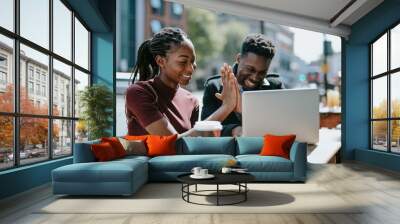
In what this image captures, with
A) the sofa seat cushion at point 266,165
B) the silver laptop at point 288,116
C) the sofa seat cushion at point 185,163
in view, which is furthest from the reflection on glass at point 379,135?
the sofa seat cushion at point 185,163

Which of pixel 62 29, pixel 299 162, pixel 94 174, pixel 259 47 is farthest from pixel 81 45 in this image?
pixel 299 162

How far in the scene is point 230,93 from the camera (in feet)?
27.1

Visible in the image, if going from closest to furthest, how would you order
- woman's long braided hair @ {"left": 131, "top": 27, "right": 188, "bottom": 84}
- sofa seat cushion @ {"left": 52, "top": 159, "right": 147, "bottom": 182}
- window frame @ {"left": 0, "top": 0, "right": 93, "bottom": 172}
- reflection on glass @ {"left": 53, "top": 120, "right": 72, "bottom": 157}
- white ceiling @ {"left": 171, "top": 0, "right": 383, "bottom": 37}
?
sofa seat cushion @ {"left": 52, "top": 159, "right": 147, "bottom": 182} < window frame @ {"left": 0, "top": 0, "right": 93, "bottom": 172} < reflection on glass @ {"left": 53, "top": 120, "right": 72, "bottom": 157} < woman's long braided hair @ {"left": 131, "top": 27, "right": 188, "bottom": 84} < white ceiling @ {"left": 171, "top": 0, "right": 383, "bottom": 37}

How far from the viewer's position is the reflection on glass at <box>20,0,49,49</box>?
5441 millimetres

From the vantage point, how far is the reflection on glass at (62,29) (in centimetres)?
661

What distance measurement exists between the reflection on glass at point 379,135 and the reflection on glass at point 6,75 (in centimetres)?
711

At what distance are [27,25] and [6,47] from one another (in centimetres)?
74

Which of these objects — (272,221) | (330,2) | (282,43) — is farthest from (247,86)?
(272,221)

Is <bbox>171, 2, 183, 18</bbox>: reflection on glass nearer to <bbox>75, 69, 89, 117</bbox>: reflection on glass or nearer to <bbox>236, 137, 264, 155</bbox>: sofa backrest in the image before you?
<bbox>75, 69, 89, 117</bbox>: reflection on glass

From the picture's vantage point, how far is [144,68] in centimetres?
817

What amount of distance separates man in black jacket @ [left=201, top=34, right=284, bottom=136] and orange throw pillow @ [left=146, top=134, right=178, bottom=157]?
2099 mm

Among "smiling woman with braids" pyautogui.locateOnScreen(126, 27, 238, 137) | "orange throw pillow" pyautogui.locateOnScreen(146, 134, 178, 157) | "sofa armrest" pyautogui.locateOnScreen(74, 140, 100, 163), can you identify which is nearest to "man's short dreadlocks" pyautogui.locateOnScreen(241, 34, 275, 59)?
"smiling woman with braids" pyautogui.locateOnScreen(126, 27, 238, 137)

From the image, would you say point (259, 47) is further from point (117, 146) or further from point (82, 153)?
point (82, 153)

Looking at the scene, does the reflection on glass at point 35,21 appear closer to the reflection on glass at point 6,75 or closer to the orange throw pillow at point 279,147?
the reflection on glass at point 6,75
